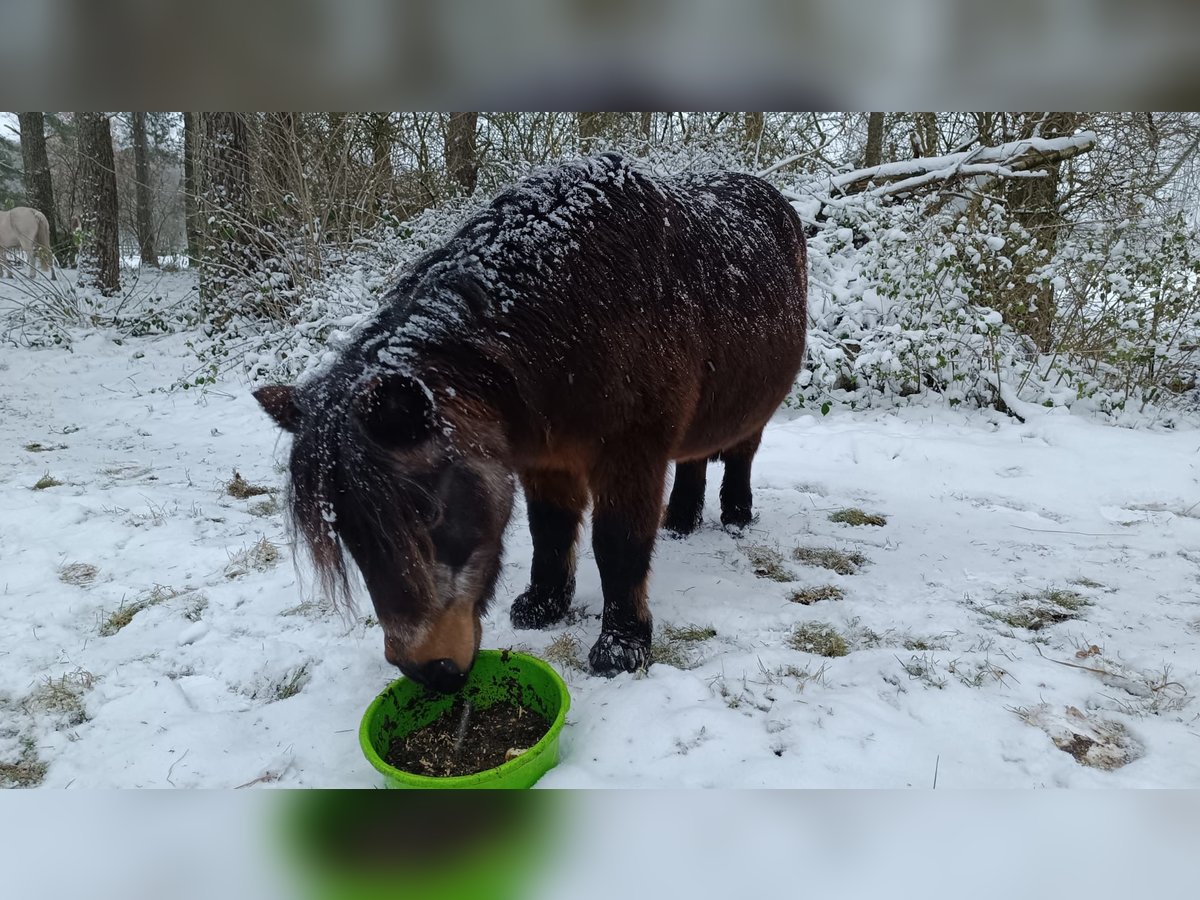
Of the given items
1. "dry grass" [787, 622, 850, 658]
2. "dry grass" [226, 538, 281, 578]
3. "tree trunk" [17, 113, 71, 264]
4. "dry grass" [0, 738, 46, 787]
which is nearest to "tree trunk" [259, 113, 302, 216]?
"dry grass" [226, 538, 281, 578]

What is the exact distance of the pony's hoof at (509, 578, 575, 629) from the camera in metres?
2.96

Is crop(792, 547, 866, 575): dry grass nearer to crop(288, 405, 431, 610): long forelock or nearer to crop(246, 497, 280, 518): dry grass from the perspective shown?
crop(288, 405, 431, 610): long forelock

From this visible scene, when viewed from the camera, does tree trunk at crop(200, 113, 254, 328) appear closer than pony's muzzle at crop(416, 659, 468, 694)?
No

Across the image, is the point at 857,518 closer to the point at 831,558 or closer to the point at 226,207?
the point at 831,558

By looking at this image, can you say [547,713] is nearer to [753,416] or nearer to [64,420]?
[753,416]

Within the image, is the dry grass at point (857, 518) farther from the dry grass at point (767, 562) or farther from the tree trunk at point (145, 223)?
the tree trunk at point (145, 223)

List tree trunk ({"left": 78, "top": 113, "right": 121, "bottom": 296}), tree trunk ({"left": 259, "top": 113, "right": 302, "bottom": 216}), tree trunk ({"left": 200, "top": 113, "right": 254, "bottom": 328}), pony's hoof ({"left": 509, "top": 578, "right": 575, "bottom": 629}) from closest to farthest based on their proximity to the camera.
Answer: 1. pony's hoof ({"left": 509, "top": 578, "right": 575, "bottom": 629})
2. tree trunk ({"left": 259, "top": 113, "right": 302, "bottom": 216})
3. tree trunk ({"left": 200, "top": 113, "right": 254, "bottom": 328})
4. tree trunk ({"left": 78, "top": 113, "right": 121, "bottom": 296})

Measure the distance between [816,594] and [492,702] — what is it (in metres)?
1.72

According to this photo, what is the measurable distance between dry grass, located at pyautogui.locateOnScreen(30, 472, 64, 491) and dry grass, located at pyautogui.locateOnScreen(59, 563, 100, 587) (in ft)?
4.55

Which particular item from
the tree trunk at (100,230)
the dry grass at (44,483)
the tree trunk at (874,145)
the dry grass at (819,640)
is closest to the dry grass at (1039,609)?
the dry grass at (819,640)

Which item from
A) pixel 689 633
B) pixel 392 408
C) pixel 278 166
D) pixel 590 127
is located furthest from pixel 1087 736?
pixel 278 166

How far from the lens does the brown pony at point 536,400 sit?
166 centimetres

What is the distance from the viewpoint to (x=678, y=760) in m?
2.00
